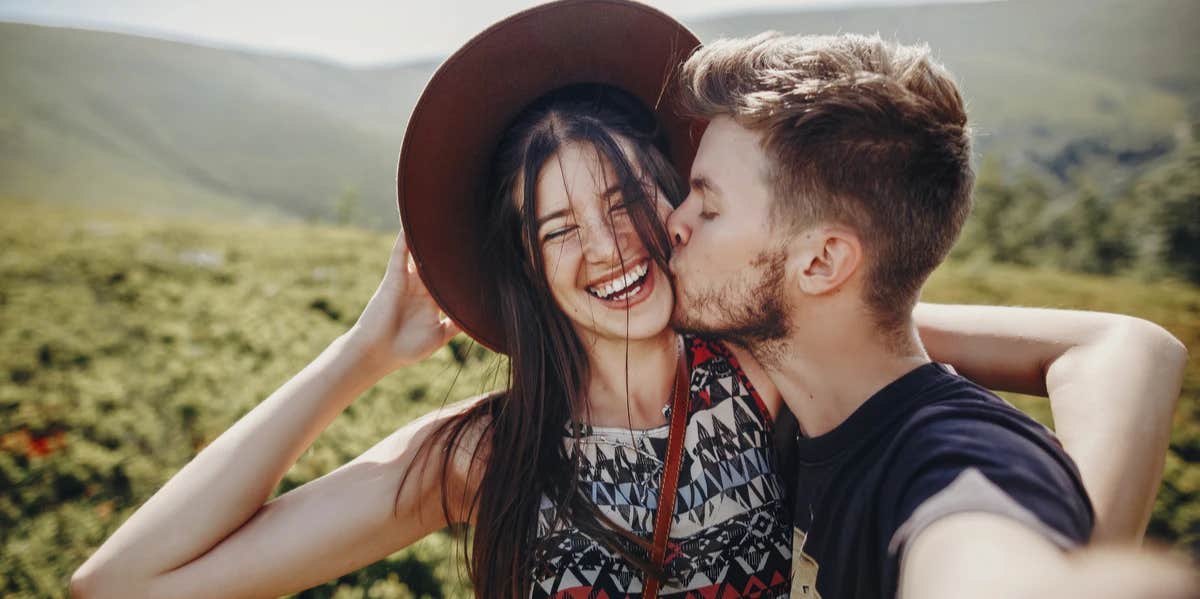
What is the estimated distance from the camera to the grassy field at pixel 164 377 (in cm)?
357

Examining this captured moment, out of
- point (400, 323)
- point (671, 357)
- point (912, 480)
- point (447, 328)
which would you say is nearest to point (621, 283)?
point (671, 357)

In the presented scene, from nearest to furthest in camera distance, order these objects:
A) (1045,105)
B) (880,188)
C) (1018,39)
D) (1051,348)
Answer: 1. (880,188)
2. (1051,348)
3. (1045,105)
4. (1018,39)

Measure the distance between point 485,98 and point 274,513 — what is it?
1.61 meters

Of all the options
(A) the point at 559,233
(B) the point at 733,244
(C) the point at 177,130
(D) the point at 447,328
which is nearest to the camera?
(B) the point at 733,244

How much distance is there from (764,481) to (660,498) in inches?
15.2

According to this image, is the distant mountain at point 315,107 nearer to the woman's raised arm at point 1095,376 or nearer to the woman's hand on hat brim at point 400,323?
the woman's hand on hat brim at point 400,323

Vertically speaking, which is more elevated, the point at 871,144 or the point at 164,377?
the point at 871,144

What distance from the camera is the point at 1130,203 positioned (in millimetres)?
36094

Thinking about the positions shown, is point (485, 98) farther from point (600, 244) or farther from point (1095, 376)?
point (1095, 376)

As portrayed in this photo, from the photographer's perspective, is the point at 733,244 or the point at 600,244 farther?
the point at 600,244

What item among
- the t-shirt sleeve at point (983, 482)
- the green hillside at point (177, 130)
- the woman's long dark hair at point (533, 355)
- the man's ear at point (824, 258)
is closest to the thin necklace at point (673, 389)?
the woman's long dark hair at point (533, 355)

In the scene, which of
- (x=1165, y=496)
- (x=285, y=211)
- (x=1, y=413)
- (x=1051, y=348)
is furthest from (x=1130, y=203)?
(x=285, y=211)

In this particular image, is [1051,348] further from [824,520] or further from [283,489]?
[283,489]

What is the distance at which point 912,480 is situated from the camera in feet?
4.92
